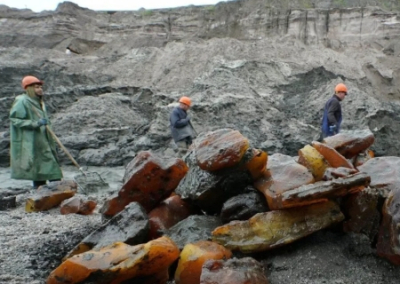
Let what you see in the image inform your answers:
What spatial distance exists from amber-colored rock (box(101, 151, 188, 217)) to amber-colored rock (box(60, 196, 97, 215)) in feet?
3.39

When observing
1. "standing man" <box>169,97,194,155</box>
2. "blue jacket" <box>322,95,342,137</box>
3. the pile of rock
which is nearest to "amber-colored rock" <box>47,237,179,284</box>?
the pile of rock

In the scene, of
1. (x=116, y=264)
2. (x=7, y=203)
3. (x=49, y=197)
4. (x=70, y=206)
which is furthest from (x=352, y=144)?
(x=7, y=203)

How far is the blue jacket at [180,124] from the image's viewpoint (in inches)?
369

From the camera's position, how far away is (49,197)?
462cm

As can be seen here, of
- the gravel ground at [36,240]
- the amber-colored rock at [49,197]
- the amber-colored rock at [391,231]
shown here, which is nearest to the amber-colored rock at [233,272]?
the amber-colored rock at [391,231]

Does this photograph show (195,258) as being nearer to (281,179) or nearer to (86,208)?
(281,179)

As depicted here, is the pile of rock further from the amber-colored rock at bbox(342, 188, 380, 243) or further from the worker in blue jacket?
the worker in blue jacket

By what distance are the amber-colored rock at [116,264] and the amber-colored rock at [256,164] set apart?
0.69 m

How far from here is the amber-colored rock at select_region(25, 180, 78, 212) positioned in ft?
14.9

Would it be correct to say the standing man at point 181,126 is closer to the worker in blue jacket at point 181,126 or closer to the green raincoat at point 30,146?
the worker in blue jacket at point 181,126

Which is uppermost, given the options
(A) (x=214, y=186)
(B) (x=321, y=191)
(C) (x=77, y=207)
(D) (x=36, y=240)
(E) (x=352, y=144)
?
(E) (x=352, y=144)

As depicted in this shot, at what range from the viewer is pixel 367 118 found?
485 inches

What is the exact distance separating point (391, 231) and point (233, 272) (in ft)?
2.58

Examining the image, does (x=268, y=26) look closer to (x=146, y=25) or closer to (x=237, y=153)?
(x=146, y=25)
